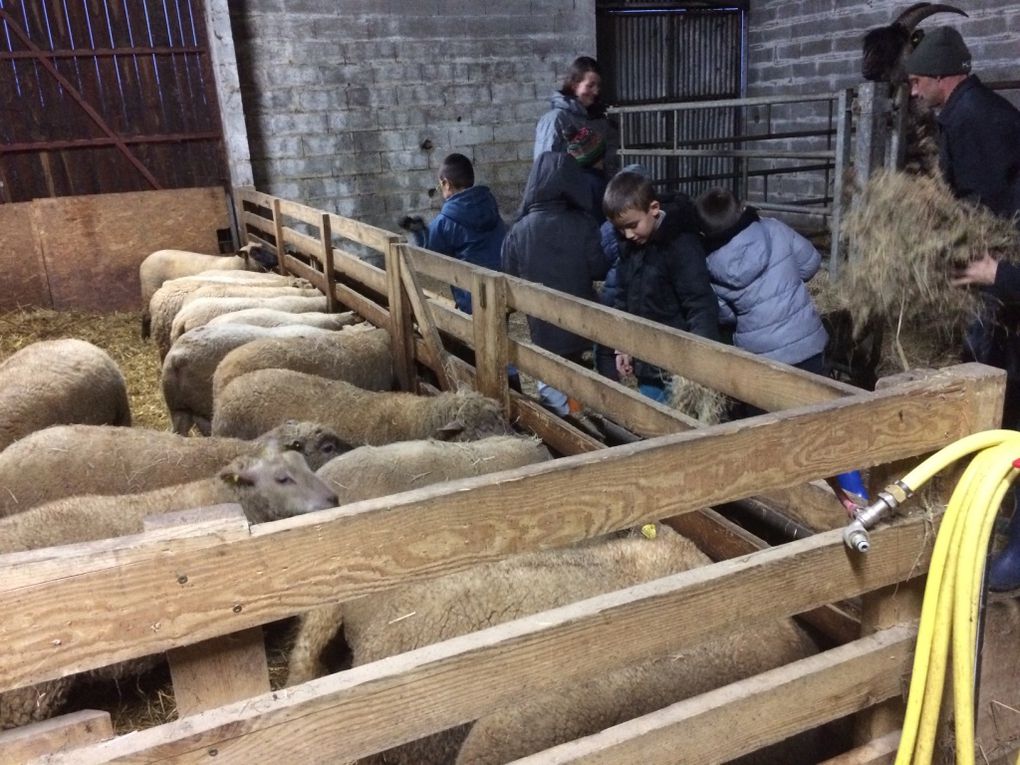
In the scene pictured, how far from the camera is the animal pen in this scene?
1.35 meters

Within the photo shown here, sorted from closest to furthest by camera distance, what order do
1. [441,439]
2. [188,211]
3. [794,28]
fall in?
1. [441,439]
2. [188,211]
3. [794,28]

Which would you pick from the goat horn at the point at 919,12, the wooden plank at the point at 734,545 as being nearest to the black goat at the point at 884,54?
the goat horn at the point at 919,12

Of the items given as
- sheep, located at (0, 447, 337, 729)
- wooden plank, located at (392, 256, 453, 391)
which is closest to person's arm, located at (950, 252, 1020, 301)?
sheep, located at (0, 447, 337, 729)

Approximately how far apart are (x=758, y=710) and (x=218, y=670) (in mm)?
1193

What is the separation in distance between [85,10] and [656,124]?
813 centimetres

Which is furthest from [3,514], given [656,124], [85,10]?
[656,124]

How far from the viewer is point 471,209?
6035 millimetres

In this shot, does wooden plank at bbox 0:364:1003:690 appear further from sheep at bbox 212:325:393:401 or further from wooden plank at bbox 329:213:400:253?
sheep at bbox 212:325:393:401

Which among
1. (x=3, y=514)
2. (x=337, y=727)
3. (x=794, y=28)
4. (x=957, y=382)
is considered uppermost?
(x=794, y=28)

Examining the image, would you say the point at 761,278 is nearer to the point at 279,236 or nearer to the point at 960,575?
the point at 960,575

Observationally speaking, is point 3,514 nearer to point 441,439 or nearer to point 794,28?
point 441,439

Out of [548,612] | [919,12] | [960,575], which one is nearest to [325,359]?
[548,612]

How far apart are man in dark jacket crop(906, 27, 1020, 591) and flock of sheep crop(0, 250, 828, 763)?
1.53 meters

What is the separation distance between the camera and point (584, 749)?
5.65 ft
